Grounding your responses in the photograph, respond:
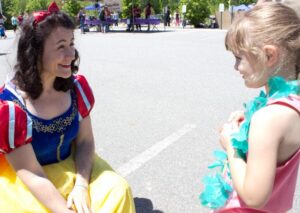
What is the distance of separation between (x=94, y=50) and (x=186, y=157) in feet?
30.7

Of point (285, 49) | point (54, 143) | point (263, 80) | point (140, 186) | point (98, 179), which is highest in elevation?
point (285, 49)

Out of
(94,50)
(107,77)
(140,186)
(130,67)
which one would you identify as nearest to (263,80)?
(140,186)

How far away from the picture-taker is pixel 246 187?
1229 mm

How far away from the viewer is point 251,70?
1.31 meters

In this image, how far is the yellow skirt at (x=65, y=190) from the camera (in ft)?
5.86

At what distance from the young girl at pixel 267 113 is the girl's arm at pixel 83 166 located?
782 millimetres

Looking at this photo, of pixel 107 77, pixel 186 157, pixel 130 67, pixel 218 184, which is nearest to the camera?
pixel 218 184

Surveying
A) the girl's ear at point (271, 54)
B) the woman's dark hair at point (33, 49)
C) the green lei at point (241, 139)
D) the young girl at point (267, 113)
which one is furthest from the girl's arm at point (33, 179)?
the girl's ear at point (271, 54)

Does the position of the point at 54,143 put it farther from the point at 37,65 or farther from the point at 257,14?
the point at 257,14

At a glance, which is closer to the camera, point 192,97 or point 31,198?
point 31,198

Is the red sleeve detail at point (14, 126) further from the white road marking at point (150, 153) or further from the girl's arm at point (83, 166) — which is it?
the white road marking at point (150, 153)

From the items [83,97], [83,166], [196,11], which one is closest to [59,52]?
[83,97]

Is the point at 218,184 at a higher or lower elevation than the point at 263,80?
lower

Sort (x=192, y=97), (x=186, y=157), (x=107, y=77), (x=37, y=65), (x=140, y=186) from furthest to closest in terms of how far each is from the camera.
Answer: (x=107, y=77) → (x=192, y=97) → (x=186, y=157) → (x=140, y=186) → (x=37, y=65)
